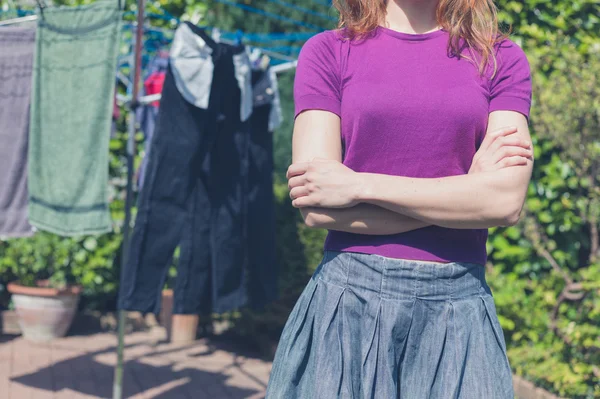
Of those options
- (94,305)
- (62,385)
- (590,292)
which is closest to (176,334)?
(94,305)

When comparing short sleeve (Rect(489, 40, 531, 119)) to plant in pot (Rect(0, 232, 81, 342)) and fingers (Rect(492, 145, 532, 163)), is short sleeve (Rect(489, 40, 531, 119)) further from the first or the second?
plant in pot (Rect(0, 232, 81, 342))

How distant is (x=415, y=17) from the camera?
5.43 feet

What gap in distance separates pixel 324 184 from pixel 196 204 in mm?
2503

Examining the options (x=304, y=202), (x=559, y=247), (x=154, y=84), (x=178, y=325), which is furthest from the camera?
(x=178, y=325)

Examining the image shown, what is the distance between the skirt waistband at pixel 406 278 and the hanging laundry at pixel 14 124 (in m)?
2.59

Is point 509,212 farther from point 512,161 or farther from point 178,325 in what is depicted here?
point 178,325

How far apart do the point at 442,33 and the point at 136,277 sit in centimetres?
251

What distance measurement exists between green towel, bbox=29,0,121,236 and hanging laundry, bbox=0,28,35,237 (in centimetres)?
11

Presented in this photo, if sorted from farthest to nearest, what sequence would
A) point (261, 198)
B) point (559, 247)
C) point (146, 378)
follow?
point (559, 247) → point (146, 378) → point (261, 198)

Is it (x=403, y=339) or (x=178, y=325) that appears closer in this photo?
(x=403, y=339)

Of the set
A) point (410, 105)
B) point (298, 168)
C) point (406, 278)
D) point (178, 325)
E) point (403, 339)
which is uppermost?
point (410, 105)

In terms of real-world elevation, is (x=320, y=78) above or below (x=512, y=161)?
above

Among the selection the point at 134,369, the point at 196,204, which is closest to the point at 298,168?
the point at 196,204

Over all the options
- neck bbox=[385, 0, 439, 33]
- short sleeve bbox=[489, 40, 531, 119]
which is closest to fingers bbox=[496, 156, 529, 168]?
short sleeve bbox=[489, 40, 531, 119]
